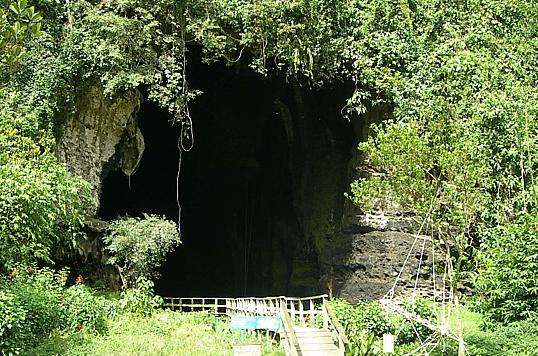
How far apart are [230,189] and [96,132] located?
10.5 meters

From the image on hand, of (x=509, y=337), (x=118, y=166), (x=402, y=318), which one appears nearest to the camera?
(x=509, y=337)

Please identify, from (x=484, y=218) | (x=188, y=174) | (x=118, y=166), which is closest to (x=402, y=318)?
(x=484, y=218)

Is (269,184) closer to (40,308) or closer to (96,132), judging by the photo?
(96,132)

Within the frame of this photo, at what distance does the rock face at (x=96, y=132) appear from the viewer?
40.0 ft

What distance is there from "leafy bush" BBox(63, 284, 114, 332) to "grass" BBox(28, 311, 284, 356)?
0.65 feet

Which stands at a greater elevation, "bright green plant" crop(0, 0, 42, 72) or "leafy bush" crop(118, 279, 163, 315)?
"bright green plant" crop(0, 0, 42, 72)

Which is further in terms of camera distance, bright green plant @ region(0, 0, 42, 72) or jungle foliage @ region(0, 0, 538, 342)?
jungle foliage @ region(0, 0, 538, 342)

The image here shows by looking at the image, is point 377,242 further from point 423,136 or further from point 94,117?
point 94,117

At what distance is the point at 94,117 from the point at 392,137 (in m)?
7.05

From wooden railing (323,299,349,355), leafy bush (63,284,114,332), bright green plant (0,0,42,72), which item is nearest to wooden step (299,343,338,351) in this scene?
wooden railing (323,299,349,355)

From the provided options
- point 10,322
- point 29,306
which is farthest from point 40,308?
point 10,322

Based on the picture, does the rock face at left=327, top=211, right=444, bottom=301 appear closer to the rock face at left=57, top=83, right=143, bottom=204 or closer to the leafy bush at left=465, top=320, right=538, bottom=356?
the leafy bush at left=465, top=320, right=538, bottom=356

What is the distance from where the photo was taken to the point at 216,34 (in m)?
12.2

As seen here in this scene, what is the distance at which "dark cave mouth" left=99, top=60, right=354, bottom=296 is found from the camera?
713 inches
